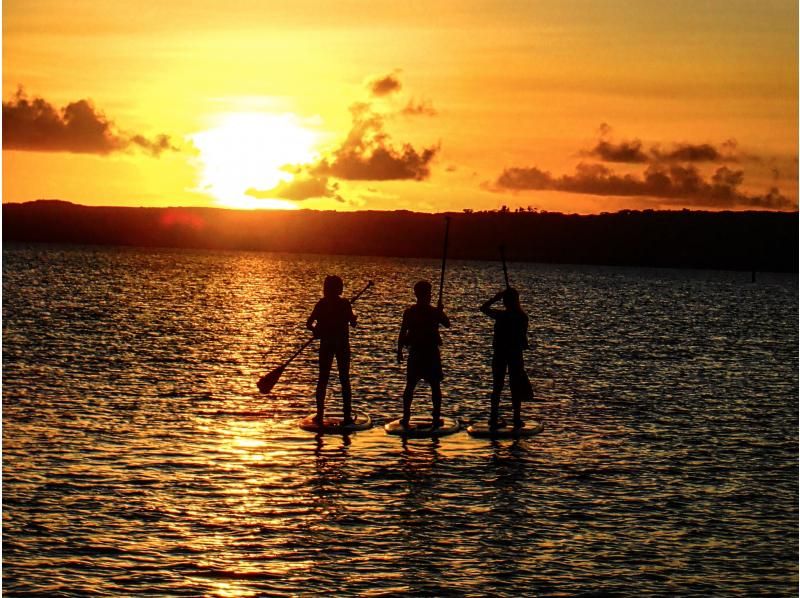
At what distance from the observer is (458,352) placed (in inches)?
1764

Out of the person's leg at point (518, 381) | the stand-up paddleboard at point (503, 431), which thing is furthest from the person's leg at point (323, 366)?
the person's leg at point (518, 381)

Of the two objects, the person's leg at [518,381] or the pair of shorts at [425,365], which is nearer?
the pair of shorts at [425,365]

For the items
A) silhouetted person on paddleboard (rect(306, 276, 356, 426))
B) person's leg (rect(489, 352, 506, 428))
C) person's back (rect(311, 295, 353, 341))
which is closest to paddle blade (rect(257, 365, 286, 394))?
silhouetted person on paddleboard (rect(306, 276, 356, 426))

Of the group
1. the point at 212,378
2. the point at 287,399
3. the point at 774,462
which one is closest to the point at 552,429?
the point at 774,462

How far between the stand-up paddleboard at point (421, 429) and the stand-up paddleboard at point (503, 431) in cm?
34

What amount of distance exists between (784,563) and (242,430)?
10614 millimetres

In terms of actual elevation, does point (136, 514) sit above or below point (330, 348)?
A: below

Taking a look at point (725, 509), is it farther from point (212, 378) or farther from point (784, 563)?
point (212, 378)

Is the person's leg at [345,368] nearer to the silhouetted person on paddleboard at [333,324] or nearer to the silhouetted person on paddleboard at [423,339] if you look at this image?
the silhouetted person on paddleboard at [333,324]

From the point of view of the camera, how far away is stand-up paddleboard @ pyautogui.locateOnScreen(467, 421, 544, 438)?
72.1 feet

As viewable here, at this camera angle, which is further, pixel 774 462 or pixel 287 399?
pixel 287 399

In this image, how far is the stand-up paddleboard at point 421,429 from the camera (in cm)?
2175

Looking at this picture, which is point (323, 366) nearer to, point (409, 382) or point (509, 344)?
point (409, 382)

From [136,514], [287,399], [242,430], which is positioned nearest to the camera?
[136,514]
